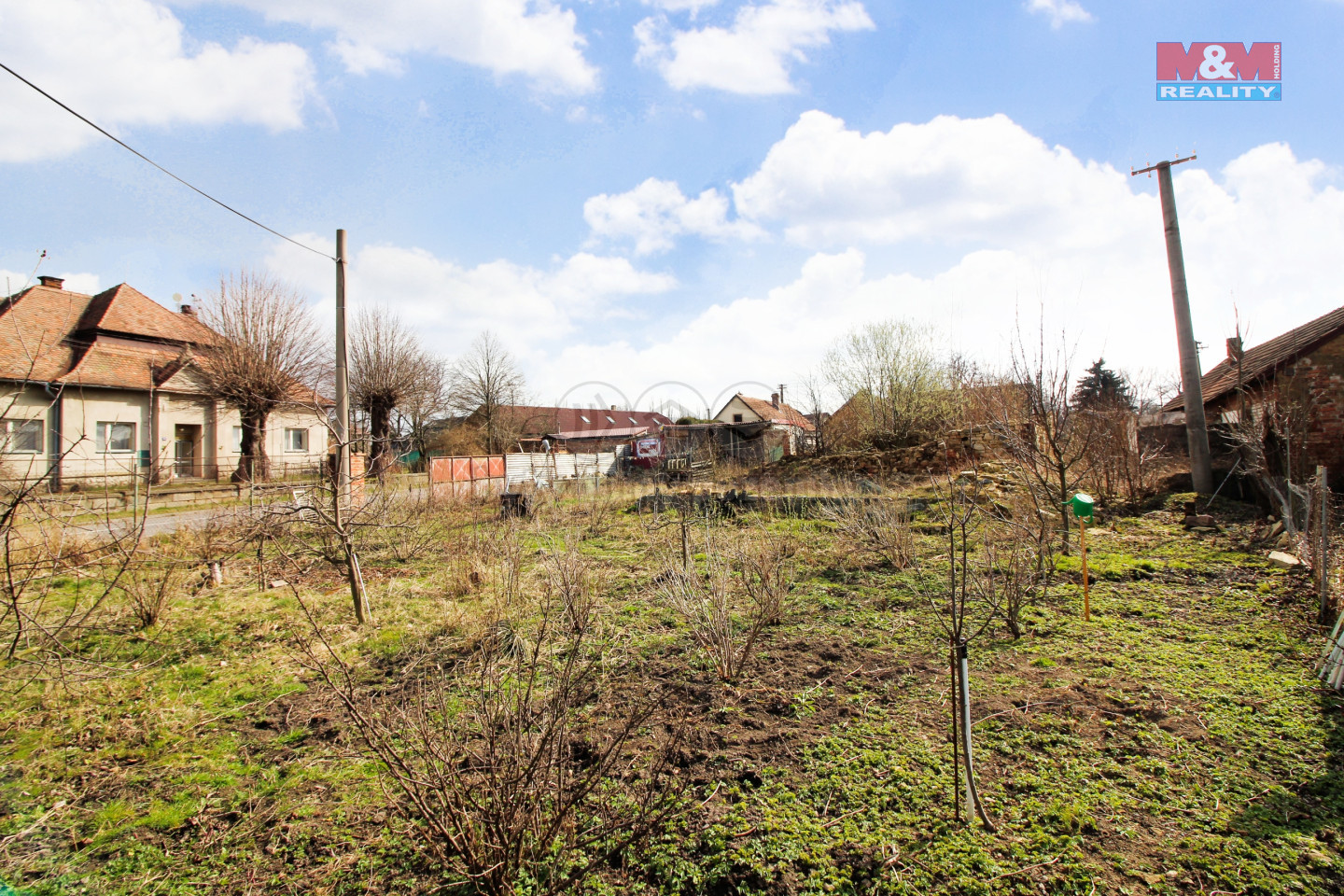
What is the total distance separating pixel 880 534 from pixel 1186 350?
27.8 ft

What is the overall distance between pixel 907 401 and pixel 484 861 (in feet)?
63.6

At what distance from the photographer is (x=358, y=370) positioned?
74.1ft

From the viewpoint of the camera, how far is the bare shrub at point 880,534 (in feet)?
21.4

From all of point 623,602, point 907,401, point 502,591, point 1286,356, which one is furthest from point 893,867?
point 907,401

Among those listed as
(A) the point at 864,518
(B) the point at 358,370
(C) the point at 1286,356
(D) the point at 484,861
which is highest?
(B) the point at 358,370

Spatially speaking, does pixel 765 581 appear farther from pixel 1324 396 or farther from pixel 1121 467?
pixel 1324 396

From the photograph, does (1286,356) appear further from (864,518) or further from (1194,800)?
(1194,800)

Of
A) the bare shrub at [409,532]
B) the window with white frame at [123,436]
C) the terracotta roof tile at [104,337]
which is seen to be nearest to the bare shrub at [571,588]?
the bare shrub at [409,532]

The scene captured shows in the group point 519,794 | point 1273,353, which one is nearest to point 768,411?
point 1273,353

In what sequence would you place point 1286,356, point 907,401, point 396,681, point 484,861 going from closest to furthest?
point 484,861
point 396,681
point 1286,356
point 907,401

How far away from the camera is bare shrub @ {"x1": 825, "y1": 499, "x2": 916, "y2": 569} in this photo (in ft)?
21.4

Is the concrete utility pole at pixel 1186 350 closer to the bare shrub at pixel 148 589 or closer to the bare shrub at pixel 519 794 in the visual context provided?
the bare shrub at pixel 519 794

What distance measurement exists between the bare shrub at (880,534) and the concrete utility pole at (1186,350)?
6.74m

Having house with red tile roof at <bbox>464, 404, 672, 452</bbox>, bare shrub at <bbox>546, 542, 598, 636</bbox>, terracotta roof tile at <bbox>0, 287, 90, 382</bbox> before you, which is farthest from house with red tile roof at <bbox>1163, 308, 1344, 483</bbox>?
terracotta roof tile at <bbox>0, 287, 90, 382</bbox>
